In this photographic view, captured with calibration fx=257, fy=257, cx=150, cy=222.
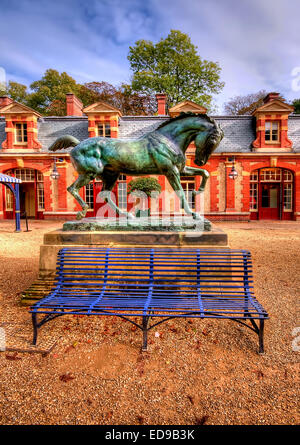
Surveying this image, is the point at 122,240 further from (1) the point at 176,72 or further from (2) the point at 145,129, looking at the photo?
(1) the point at 176,72

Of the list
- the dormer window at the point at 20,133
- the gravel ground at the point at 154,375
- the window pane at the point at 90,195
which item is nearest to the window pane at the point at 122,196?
the window pane at the point at 90,195

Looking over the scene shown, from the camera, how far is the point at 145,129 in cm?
1655

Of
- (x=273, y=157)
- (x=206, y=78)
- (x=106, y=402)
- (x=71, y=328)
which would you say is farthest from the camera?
(x=206, y=78)

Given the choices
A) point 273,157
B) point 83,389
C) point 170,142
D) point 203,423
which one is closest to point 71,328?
point 83,389

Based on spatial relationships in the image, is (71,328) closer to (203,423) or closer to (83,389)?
(83,389)

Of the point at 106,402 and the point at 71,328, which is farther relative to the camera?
the point at 71,328

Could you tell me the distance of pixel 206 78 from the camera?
2377 cm

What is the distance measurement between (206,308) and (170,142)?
266 centimetres

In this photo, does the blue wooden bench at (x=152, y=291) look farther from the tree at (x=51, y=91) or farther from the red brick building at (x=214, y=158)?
the tree at (x=51, y=91)

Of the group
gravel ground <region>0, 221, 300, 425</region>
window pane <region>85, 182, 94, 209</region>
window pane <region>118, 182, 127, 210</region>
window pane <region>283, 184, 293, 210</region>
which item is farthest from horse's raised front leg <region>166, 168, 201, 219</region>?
window pane <region>283, 184, 293, 210</region>

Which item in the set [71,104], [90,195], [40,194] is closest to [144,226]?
[90,195]

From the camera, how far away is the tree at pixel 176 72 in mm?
23016
